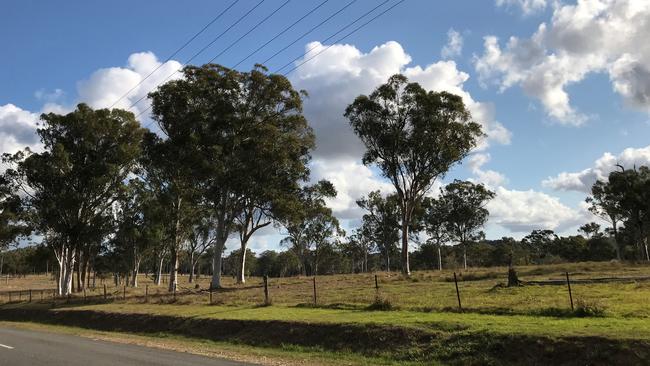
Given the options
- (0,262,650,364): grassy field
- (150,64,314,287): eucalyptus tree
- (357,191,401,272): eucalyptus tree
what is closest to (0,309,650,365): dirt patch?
(0,262,650,364): grassy field

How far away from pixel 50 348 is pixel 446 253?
108293 mm

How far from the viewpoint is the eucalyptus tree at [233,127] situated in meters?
40.7

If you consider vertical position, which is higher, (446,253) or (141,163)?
(141,163)

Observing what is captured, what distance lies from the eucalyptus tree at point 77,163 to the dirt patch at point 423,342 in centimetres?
2555

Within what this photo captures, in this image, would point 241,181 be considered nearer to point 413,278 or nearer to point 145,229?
point 413,278

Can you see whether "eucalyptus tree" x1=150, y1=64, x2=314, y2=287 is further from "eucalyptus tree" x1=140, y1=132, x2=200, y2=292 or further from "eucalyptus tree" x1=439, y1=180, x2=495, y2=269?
"eucalyptus tree" x1=439, y1=180, x2=495, y2=269

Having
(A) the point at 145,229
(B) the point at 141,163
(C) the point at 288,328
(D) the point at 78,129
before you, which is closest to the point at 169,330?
(C) the point at 288,328

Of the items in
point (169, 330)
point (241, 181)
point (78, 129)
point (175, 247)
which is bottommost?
point (169, 330)

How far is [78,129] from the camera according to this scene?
4700 centimetres

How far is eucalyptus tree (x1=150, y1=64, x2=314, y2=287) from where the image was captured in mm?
40719

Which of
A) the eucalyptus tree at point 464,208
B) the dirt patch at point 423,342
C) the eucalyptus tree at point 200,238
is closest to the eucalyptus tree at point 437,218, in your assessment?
the eucalyptus tree at point 464,208

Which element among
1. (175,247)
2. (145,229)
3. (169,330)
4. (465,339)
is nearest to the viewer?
(465,339)

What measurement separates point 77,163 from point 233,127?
16058 millimetres

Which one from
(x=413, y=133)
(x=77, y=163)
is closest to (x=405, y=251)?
(x=413, y=133)
